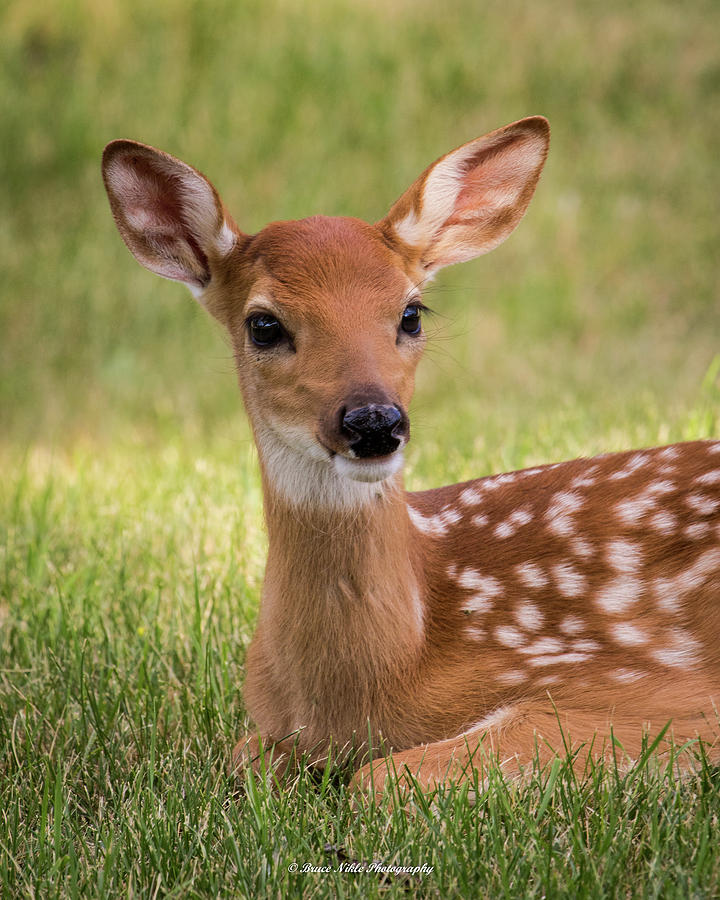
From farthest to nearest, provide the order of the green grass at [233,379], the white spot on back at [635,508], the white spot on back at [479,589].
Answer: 1. the white spot on back at [635,508]
2. the white spot on back at [479,589]
3. the green grass at [233,379]

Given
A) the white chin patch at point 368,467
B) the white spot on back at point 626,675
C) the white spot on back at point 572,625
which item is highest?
the white chin patch at point 368,467

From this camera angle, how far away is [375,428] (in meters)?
2.35

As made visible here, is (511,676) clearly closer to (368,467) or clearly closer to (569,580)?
(569,580)

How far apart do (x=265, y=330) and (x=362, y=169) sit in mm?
6724

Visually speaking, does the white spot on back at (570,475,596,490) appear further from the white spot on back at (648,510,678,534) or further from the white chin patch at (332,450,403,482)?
the white chin patch at (332,450,403,482)

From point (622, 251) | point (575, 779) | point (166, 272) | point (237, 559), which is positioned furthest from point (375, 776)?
point (622, 251)

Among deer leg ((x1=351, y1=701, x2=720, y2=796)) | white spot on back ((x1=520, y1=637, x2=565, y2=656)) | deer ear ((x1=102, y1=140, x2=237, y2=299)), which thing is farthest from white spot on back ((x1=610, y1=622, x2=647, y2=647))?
deer ear ((x1=102, y1=140, x2=237, y2=299))

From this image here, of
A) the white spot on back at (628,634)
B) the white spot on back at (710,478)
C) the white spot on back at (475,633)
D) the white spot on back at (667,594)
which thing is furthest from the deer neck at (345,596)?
the white spot on back at (710,478)

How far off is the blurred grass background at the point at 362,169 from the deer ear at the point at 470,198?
321 centimetres

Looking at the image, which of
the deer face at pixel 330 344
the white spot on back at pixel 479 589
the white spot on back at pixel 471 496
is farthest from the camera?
the white spot on back at pixel 471 496

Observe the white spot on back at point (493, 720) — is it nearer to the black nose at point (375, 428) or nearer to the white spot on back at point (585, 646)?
the white spot on back at point (585, 646)

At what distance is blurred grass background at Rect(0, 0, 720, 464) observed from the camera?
7500mm

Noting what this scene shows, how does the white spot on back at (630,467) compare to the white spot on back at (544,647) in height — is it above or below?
above

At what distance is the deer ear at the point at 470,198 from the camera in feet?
9.85
